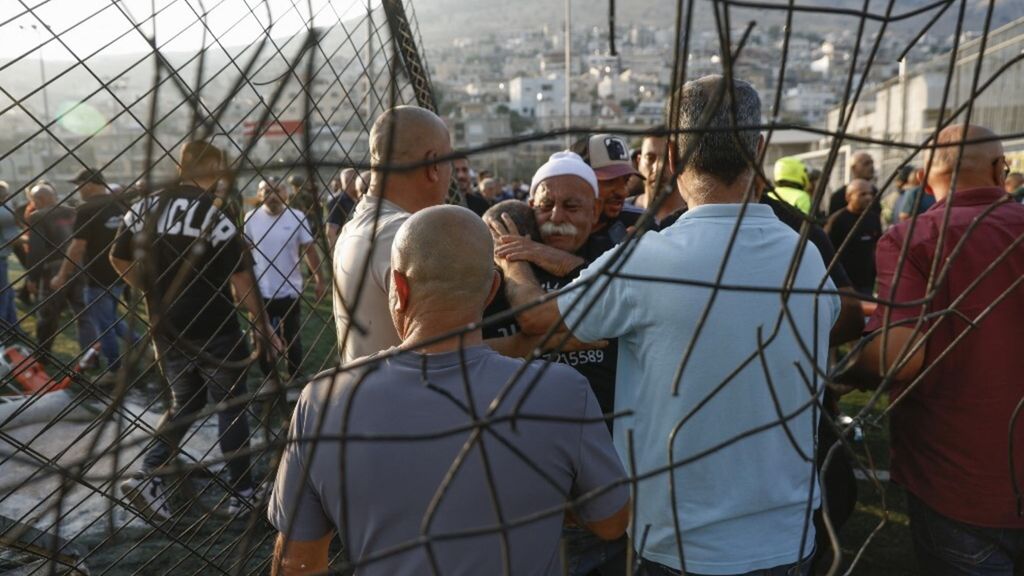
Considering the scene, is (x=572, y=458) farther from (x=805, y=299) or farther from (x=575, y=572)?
(x=575, y=572)

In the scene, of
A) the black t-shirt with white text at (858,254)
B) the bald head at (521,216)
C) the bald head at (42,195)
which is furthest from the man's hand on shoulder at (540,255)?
the bald head at (42,195)

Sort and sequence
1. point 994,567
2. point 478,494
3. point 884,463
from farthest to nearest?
point 884,463
point 994,567
point 478,494

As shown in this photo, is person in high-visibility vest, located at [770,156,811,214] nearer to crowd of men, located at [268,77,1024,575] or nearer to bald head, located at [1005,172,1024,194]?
bald head, located at [1005,172,1024,194]

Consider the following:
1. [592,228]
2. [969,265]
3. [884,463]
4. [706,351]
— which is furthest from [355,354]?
[884,463]

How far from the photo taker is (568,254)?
7.13ft

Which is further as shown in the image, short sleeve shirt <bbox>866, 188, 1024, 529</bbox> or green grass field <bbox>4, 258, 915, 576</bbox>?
green grass field <bbox>4, 258, 915, 576</bbox>

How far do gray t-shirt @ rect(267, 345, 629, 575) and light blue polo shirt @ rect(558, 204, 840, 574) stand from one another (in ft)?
0.63

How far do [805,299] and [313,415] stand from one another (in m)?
0.97

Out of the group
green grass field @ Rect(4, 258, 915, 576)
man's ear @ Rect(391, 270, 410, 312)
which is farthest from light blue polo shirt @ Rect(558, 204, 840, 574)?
green grass field @ Rect(4, 258, 915, 576)

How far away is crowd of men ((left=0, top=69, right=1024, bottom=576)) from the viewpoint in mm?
1016

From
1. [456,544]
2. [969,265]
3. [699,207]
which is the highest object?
[699,207]

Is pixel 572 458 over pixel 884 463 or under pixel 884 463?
over

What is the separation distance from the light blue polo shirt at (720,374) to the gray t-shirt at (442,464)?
0.63 ft

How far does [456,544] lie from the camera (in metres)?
1.33
